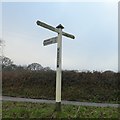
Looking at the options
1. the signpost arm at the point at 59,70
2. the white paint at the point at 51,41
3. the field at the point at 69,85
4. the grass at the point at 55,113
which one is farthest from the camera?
the field at the point at 69,85

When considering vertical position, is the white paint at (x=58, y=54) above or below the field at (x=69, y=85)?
above

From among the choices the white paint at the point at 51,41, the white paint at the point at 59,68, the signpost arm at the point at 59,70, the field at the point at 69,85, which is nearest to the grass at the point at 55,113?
the signpost arm at the point at 59,70

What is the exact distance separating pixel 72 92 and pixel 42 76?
4034mm

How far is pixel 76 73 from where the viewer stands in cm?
2044

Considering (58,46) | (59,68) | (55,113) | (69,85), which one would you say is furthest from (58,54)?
(69,85)

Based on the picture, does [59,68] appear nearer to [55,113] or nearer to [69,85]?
[55,113]

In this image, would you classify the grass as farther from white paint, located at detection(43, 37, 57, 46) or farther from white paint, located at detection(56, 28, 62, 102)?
white paint, located at detection(43, 37, 57, 46)

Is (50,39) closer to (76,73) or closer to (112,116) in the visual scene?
(112,116)

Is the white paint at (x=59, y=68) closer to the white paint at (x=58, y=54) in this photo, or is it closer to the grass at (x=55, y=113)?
the white paint at (x=58, y=54)

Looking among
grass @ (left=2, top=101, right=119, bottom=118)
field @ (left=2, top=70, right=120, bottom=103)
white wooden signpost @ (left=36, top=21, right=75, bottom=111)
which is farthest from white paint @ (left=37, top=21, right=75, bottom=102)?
field @ (left=2, top=70, right=120, bottom=103)

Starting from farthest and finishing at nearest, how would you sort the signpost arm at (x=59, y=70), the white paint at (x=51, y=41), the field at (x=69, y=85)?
the field at (x=69, y=85), the white paint at (x=51, y=41), the signpost arm at (x=59, y=70)

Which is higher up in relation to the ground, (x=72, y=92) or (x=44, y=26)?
(x=44, y=26)

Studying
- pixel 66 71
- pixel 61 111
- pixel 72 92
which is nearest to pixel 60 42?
pixel 61 111

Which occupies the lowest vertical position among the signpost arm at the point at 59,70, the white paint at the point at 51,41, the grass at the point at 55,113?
the grass at the point at 55,113
